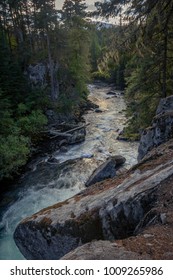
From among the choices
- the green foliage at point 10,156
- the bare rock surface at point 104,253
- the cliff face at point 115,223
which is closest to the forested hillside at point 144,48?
the cliff face at point 115,223

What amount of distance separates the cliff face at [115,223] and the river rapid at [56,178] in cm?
368

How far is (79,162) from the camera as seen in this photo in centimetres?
1577

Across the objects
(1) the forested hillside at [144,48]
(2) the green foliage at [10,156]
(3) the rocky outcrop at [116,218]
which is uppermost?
(1) the forested hillside at [144,48]

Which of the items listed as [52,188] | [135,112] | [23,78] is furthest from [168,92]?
[23,78]

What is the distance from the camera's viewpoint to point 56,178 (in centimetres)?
1415

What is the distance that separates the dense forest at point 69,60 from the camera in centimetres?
727

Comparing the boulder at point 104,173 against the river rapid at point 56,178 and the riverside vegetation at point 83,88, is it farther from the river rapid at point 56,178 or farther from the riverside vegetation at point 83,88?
the riverside vegetation at point 83,88

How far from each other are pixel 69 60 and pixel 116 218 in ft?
86.4

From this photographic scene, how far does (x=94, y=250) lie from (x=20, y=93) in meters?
21.7

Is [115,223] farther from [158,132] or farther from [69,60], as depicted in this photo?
[69,60]

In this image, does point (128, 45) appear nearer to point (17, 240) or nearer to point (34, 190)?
point (17, 240)

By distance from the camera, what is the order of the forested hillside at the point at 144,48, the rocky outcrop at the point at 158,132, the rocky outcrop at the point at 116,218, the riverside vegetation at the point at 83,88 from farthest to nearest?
the rocky outcrop at the point at 158,132
the forested hillside at the point at 144,48
the riverside vegetation at the point at 83,88
the rocky outcrop at the point at 116,218

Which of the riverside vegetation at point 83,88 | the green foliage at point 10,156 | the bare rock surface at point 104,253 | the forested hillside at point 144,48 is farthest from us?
the green foliage at point 10,156

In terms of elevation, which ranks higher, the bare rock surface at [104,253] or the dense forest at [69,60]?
the dense forest at [69,60]
